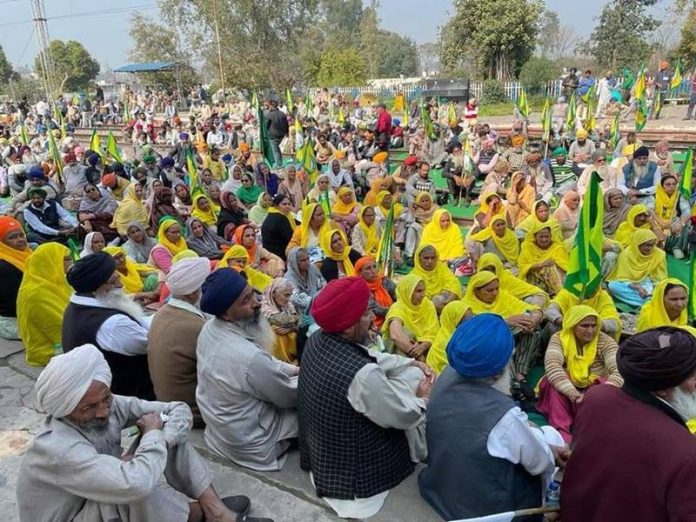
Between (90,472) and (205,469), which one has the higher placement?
(90,472)

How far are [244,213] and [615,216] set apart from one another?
4.61 m

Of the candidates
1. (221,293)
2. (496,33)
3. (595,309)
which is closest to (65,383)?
(221,293)

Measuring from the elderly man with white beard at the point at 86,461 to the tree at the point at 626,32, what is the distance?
101 feet

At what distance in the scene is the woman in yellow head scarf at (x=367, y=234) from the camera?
636 cm

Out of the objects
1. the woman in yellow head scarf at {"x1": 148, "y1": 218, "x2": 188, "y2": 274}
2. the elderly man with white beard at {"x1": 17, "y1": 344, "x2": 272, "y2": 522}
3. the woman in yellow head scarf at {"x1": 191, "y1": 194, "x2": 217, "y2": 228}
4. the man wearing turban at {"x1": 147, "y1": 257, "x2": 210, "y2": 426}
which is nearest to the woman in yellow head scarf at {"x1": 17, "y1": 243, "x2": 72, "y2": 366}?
the man wearing turban at {"x1": 147, "y1": 257, "x2": 210, "y2": 426}

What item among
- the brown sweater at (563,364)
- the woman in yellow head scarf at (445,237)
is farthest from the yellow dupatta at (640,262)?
the brown sweater at (563,364)

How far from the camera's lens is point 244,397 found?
2.55m

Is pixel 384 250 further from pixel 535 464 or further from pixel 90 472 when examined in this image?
pixel 90 472

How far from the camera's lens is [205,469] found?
2.25 m

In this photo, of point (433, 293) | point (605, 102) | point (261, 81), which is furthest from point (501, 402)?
point (261, 81)

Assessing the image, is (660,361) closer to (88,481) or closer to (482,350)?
(482,350)

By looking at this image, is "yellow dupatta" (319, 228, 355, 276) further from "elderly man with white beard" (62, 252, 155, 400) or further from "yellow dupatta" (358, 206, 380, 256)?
"elderly man with white beard" (62, 252, 155, 400)

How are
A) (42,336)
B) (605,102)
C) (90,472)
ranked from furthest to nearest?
(605,102) < (42,336) < (90,472)

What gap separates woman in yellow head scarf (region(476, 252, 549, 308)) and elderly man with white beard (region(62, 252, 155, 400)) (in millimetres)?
2582
